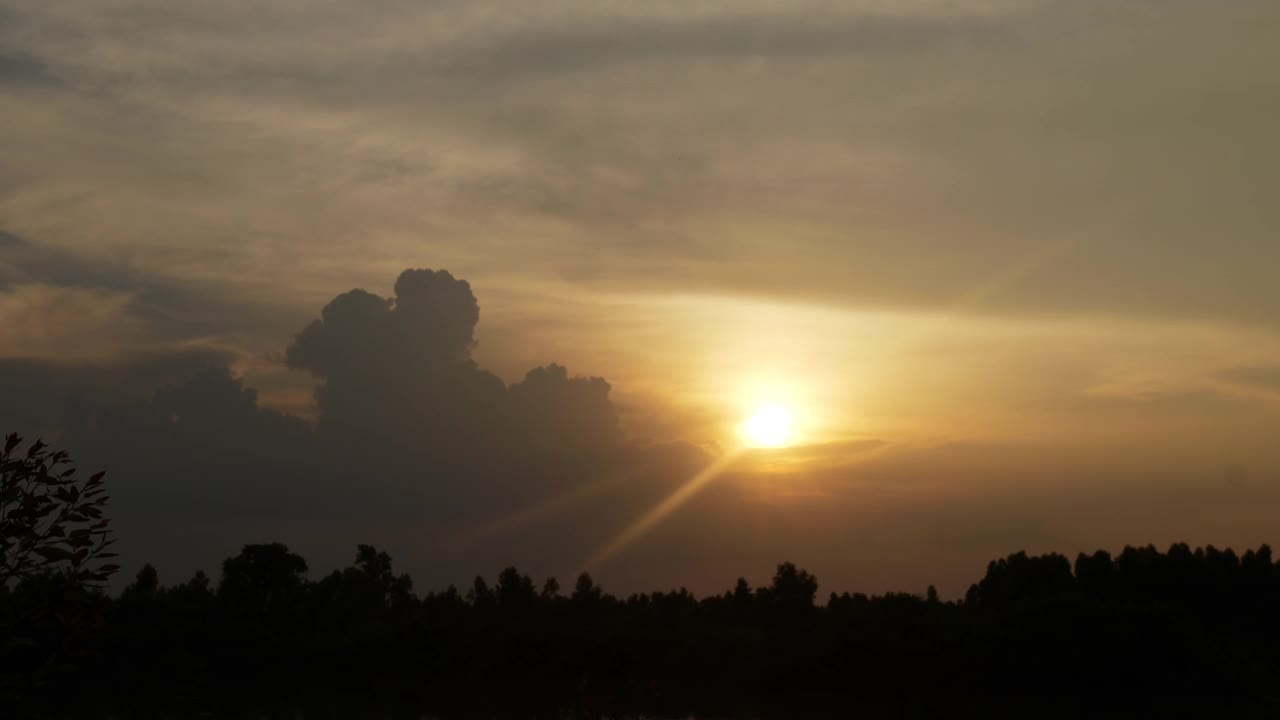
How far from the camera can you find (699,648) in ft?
368

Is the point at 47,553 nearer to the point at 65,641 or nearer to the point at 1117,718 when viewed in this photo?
the point at 65,641

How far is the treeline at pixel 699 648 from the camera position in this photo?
300 ft

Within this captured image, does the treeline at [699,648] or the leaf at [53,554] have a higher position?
the leaf at [53,554]

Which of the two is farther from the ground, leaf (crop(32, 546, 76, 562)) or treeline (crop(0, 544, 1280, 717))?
leaf (crop(32, 546, 76, 562))

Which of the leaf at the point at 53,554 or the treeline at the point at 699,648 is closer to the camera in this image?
the leaf at the point at 53,554

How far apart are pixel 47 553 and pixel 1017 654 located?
314ft

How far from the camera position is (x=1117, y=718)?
83750mm

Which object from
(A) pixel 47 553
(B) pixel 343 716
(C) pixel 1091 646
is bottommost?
(B) pixel 343 716

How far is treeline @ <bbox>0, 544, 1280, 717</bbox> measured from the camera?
300 feet

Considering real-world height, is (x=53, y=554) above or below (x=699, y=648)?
above

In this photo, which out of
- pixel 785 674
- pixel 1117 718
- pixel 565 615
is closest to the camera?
pixel 1117 718

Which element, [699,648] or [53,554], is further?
[699,648]

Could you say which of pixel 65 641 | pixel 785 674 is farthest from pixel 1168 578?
pixel 65 641

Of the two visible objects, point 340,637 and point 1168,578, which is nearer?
point 1168,578
